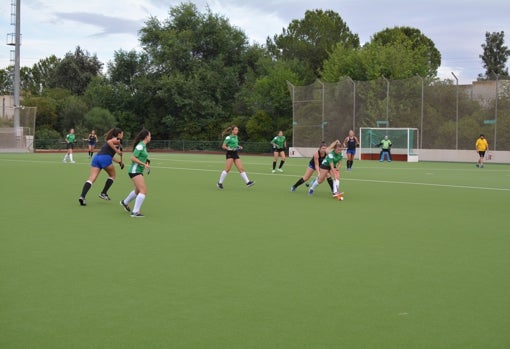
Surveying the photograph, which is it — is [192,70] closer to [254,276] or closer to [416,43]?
[416,43]

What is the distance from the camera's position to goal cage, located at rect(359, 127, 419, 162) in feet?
128

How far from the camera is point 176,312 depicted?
550cm

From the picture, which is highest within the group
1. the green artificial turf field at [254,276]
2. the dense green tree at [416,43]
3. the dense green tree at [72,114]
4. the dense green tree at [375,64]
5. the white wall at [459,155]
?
the dense green tree at [416,43]

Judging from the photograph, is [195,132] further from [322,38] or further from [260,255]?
[260,255]

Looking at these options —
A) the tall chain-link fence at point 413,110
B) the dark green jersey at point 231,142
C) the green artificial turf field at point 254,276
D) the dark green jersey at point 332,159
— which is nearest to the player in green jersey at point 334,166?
the dark green jersey at point 332,159

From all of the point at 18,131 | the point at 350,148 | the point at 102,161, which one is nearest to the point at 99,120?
the point at 18,131

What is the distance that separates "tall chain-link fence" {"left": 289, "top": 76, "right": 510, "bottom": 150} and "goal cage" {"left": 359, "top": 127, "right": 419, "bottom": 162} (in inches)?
22.8

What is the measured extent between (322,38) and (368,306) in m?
66.0

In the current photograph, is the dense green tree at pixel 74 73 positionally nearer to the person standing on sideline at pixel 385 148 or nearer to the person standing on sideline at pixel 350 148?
the person standing on sideline at pixel 385 148

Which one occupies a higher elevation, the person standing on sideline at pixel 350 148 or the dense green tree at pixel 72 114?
the dense green tree at pixel 72 114

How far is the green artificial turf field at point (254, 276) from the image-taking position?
16.3ft

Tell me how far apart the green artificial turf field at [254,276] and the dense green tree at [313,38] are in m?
56.2

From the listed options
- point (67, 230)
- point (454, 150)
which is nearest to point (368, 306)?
point (67, 230)

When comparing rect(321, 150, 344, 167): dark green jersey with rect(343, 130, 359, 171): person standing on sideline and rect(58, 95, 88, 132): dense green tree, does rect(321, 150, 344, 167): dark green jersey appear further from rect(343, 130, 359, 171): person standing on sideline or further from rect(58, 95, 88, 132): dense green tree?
rect(58, 95, 88, 132): dense green tree
